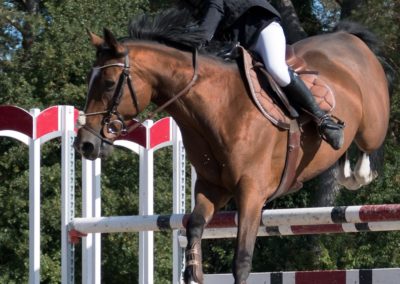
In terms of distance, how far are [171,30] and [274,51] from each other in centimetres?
59

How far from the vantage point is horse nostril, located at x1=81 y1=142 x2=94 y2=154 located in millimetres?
5605

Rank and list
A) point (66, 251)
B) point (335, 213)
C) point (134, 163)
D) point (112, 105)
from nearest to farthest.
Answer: point (112, 105) → point (335, 213) → point (66, 251) → point (134, 163)

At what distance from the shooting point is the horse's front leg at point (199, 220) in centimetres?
601

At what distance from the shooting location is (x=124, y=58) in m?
5.80

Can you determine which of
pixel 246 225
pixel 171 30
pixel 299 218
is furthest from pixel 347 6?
pixel 246 225

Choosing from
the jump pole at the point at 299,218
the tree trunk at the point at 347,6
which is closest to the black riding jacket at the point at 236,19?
the jump pole at the point at 299,218

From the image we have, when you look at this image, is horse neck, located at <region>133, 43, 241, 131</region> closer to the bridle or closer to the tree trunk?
the bridle

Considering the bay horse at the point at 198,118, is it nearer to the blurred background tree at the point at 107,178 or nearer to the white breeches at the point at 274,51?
the white breeches at the point at 274,51

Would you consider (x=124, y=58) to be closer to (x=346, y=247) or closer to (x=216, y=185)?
(x=216, y=185)

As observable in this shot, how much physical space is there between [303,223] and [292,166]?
0.64 m

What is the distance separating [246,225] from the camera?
5922mm

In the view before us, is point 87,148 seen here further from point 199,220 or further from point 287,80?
point 287,80

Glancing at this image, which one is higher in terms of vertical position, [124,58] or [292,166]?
[124,58]

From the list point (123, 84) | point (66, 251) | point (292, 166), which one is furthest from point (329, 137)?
point (66, 251)
